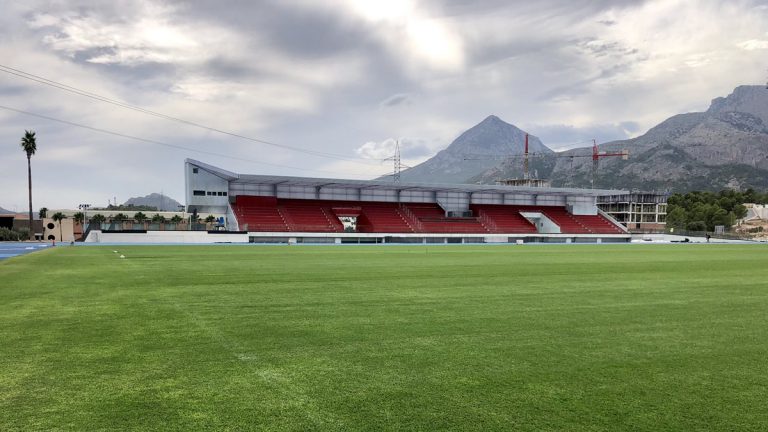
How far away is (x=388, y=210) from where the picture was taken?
65.1m

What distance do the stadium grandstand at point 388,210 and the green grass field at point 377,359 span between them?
41.6 metres

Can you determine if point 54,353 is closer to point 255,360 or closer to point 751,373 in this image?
point 255,360

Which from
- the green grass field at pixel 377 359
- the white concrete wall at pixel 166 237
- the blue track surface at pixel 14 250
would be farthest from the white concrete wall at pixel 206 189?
the green grass field at pixel 377 359

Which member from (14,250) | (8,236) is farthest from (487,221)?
(8,236)

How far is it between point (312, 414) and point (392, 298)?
7.88 m

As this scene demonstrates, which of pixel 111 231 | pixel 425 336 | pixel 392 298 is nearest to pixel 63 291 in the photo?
pixel 392 298

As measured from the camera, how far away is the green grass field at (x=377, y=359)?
4.70m

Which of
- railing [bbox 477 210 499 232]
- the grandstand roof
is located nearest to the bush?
the grandstand roof

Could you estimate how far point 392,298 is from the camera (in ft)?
41.1

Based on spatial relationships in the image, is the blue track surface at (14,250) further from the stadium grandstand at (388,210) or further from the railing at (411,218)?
the railing at (411,218)

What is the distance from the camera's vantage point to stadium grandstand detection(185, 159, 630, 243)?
183ft

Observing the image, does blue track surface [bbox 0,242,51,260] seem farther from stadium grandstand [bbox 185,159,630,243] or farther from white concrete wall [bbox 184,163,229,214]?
white concrete wall [bbox 184,163,229,214]

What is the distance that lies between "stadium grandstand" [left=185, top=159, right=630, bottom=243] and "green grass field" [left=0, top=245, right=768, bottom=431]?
41.6 metres

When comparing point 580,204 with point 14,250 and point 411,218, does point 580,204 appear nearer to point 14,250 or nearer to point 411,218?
point 411,218
